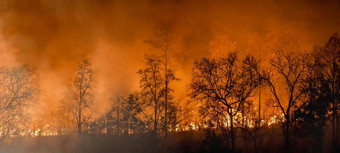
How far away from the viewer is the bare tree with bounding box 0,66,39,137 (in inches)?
1137

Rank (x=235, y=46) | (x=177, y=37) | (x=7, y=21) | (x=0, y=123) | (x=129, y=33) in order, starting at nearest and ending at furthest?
(x=0, y=123), (x=177, y=37), (x=235, y=46), (x=7, y=21), (x=129, y=33)

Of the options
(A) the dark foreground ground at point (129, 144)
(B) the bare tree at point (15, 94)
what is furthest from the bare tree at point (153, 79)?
(B) the bare tree at point (15, 94)

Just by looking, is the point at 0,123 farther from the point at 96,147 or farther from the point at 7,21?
the point at 7,21

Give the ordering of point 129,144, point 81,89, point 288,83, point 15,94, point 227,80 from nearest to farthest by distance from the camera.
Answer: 1. point 288,83
2. point 227,80
3. point 15,94
4. point 129,144
5. point 81,89

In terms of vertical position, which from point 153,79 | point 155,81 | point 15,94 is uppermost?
point 153,79

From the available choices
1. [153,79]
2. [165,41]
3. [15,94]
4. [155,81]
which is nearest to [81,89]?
[15,94]

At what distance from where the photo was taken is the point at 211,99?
25.4 m

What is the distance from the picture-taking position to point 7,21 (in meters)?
44.8

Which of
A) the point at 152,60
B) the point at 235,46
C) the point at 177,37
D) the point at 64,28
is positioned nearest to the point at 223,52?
the point at 235,46

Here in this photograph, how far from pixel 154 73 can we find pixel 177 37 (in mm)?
4402

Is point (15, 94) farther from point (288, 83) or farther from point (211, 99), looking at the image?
point (288, 83)

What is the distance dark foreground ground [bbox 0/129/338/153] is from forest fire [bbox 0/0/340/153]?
0.32 ft

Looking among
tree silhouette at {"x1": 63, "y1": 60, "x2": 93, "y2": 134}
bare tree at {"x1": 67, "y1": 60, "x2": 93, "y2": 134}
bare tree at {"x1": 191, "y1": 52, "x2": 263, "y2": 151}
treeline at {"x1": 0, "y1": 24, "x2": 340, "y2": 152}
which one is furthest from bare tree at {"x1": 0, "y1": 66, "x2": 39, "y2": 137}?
bare tree at {"x1": 191, "y1": 52, "x2": 263, "y2": 151}

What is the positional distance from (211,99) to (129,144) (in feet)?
32.3
